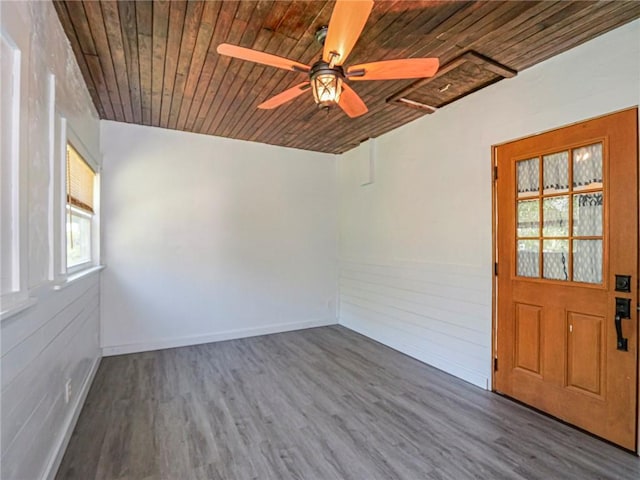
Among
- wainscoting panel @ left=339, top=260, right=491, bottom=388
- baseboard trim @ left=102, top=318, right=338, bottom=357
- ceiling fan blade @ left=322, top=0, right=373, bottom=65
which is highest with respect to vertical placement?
ceiling fan blade @ left=322, top=0, right=373, bottom=65

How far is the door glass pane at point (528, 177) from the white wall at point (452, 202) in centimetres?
24

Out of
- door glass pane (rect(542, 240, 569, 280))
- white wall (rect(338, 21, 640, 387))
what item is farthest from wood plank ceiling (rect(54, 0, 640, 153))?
door glass pane (rect(542, 240, 569, 280))

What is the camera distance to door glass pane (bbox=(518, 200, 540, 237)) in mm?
2660

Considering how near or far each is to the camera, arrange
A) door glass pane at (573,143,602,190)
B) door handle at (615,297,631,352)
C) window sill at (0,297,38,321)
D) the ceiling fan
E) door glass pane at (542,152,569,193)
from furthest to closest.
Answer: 1. door glass pane at (542,152,569,193)
2. door glass pane at (573,143,602,190)
3. door handle at (615,297,631,352)
4. the ceiling fan
5. window sill at (0,297,38,321)

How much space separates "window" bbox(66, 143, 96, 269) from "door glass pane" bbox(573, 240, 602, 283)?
3868mm

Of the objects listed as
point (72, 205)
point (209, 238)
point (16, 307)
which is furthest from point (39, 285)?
point (209, 238)

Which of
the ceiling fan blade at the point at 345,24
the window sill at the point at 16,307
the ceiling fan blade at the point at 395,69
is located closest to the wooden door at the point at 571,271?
the ceiling fan blade at the point at 395,69

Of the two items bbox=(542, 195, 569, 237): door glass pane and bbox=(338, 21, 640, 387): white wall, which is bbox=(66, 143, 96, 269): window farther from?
bbox=(542, 195, 569, 237): door glass pane

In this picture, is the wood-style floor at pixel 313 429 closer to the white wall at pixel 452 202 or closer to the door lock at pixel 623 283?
the white wall at pixel 452 202

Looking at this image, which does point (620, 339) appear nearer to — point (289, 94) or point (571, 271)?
point (571, 271)

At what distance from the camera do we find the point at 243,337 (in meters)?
4.52

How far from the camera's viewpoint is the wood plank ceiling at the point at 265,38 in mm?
1951

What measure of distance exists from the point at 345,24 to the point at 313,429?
257 cm

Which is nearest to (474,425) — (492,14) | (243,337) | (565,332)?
(565,332)
